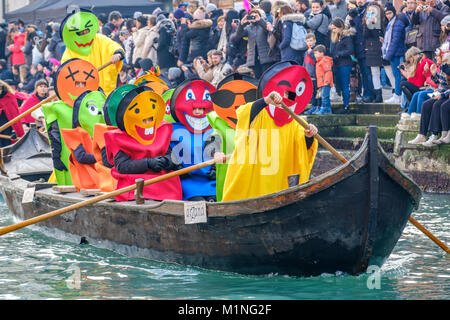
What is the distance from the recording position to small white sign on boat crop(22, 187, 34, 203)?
10143 mm

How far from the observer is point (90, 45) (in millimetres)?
12016

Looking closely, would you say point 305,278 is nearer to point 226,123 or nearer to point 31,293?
point 226,123

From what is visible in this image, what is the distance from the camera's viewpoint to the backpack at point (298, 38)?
1386 cm

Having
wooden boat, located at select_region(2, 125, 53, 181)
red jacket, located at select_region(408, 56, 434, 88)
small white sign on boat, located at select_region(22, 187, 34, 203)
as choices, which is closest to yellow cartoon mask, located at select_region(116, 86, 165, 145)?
small white sign on boat, located at select_region(22, 187, 34, 203)

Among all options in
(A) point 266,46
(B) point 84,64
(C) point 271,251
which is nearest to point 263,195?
(C) point 271,251

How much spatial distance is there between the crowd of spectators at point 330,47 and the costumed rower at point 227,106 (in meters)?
4.19

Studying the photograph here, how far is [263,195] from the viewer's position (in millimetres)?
7348

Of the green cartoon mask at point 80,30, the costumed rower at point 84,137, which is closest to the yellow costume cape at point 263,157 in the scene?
the costumed rower at point 84,137

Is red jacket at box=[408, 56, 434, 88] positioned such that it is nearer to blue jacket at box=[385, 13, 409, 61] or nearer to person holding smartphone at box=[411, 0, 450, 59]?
person holding smartphone at box=[411, 0, 450, 59]

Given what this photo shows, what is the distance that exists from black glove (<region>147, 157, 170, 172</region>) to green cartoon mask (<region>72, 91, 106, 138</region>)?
1.74 meters

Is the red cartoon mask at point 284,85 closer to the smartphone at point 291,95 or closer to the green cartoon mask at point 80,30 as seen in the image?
the smartphone at point 291,95

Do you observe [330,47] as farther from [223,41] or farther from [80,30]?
[80,30]

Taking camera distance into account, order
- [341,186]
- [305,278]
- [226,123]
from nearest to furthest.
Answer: [341,186] < [305,278] < [226,123]

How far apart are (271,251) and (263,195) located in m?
0.53
